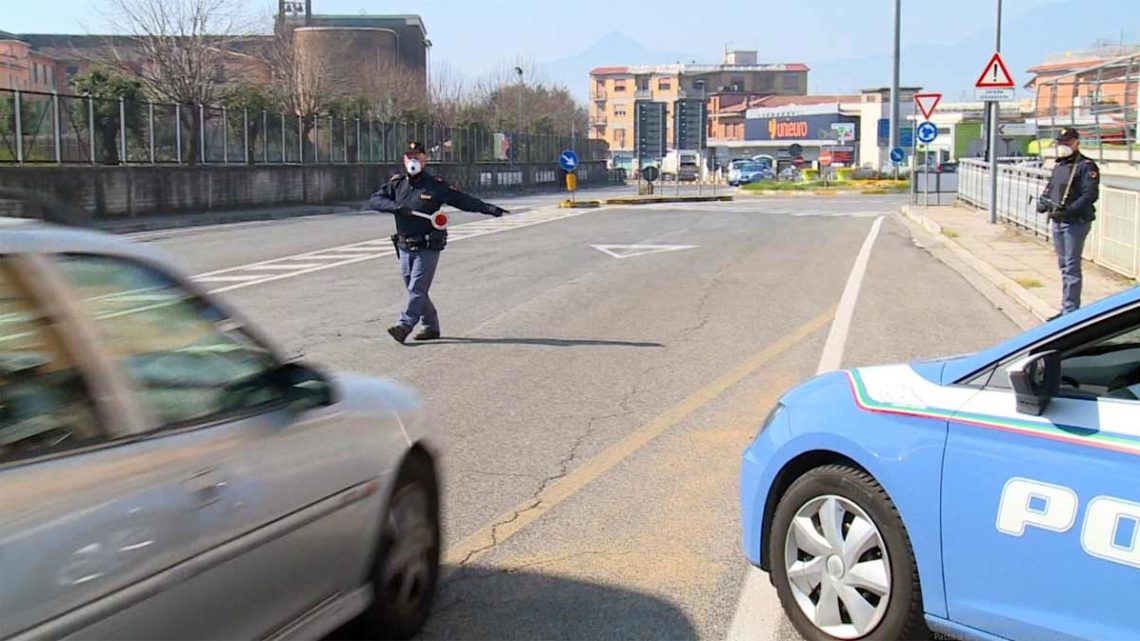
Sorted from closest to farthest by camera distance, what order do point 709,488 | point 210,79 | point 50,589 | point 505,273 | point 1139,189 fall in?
point 50,589
point 709,488
point 1139,189
point 505,273
point 210,79

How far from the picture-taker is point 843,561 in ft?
13.6

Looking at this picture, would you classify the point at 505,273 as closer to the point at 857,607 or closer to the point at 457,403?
the point at 457,403

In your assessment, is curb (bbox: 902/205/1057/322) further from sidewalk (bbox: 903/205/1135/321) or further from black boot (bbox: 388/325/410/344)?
black boot (bbox: 388/325/410/344)

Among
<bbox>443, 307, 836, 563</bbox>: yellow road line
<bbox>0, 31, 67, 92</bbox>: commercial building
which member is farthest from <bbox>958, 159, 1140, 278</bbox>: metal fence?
<bbox>0, 31, 67, 92</bbox>: commercial building

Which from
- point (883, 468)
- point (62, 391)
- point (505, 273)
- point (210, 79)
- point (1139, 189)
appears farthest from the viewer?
point (210, 79)

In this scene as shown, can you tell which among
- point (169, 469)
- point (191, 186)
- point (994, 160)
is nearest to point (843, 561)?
point (169, 469)

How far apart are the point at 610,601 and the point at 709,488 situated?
1.76 metres

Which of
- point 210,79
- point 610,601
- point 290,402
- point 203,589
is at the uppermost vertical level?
point 210,79

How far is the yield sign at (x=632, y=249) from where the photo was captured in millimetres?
20859

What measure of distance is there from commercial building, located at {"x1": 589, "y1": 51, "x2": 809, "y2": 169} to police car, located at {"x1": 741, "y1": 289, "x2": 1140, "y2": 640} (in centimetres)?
15245

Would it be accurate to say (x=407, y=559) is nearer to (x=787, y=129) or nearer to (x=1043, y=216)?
(x=1043, y=216)

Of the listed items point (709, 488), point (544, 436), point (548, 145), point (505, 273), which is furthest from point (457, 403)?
point (548, 145)

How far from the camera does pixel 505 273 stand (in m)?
17.6

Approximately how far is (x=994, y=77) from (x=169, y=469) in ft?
73.3
